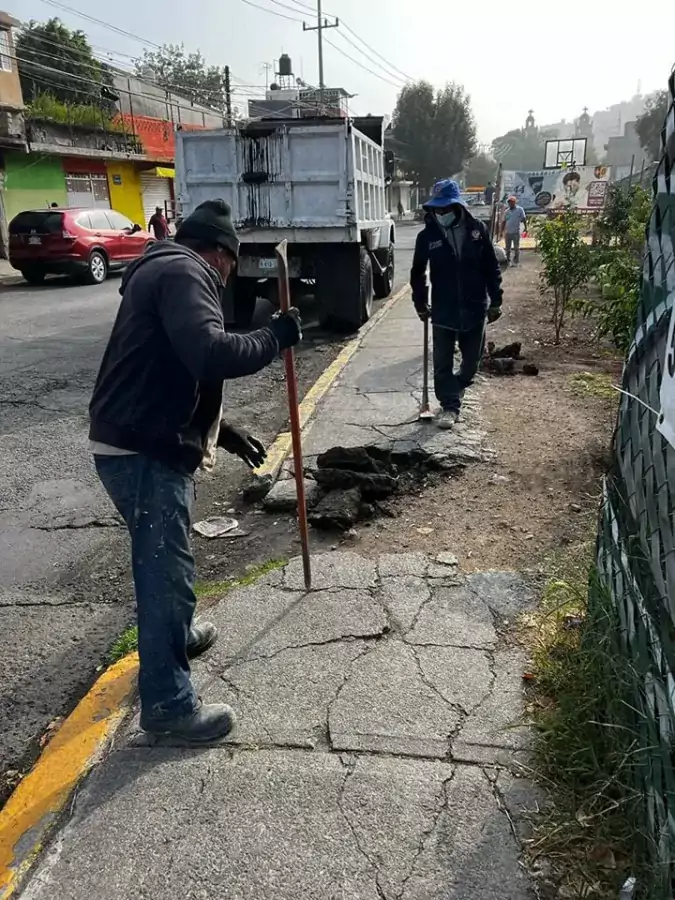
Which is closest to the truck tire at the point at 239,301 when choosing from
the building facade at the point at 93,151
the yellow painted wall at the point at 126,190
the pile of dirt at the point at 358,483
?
the pile of dirt at the point at 358,483

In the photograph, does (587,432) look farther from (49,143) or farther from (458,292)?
(49,143)

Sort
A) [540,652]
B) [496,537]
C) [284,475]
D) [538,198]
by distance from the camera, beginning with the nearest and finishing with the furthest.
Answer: [540,652] → [496,537] → [284,475] → [538,198]

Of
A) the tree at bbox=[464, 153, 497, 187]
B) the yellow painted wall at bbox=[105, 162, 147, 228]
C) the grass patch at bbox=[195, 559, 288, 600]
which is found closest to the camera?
the grass patch at bbox=[195, 559, 288, 600]

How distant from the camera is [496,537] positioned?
13.3 ft

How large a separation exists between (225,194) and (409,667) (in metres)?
7.99

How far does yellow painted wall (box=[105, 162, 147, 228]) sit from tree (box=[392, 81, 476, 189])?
31.3 m

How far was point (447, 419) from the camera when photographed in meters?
5.71

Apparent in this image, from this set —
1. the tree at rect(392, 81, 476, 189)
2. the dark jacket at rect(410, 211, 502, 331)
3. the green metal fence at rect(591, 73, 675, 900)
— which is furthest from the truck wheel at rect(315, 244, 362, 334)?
the tree at rect(392, 81, 476, 189)

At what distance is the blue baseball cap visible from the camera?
17.5 ft

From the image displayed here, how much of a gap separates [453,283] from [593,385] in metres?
2.24

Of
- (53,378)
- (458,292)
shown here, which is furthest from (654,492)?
(53,378)

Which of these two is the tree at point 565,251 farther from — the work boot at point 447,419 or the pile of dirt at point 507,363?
the work boot at point 447,419

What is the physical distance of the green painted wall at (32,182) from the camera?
2284 centimetres

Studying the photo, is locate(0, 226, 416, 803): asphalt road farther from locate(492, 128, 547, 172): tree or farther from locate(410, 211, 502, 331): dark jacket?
locate(492, 128, 547, 172): tree
